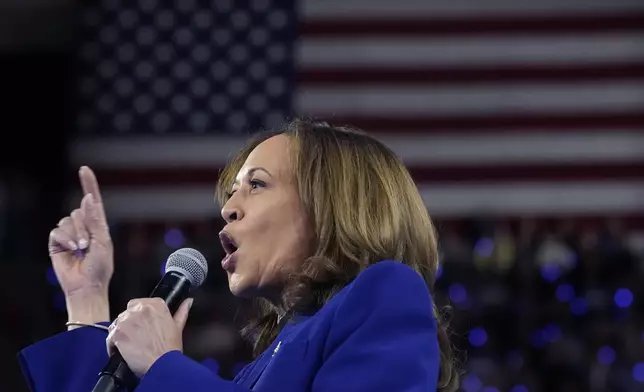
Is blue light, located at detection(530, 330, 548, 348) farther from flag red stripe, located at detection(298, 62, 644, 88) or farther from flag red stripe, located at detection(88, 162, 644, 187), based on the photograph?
flag red stripe, located at detection(298, 62, 644, 88)

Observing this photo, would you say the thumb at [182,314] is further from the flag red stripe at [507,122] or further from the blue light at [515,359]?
the flag red stripe at [507,122]

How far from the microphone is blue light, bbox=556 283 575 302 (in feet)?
13.8

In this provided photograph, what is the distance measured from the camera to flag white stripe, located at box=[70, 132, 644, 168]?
6.98 meters

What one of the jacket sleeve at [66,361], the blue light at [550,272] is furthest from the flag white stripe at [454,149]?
the jacket sleeve at [66,361]

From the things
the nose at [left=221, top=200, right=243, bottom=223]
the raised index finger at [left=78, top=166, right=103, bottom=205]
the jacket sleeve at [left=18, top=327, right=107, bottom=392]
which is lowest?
the jacket sleeve at [left=18, top=327, right=107, bottom=392]

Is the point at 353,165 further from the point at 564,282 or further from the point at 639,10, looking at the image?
the point at 639,10

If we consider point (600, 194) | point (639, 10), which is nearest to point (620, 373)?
point (600, 194)

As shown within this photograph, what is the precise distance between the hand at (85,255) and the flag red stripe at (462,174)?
17.0 feet

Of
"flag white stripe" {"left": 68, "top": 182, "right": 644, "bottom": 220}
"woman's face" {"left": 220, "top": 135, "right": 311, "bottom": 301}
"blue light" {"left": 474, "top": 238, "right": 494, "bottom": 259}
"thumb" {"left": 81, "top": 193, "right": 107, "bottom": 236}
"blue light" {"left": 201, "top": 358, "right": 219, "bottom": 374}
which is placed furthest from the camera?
"flag white stripe" {"left": 68, "top": 182, "right": 644, "bottom": 220}

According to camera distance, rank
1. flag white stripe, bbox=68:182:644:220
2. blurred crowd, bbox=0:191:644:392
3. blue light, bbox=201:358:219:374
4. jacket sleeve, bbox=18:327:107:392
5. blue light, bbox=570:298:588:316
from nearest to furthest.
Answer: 1. jacket sleeve, bbox=18:327:107:392
2. blue light, bbox=201:358:219:374
3. blurred crowd, bbox=0:191:644:392
4. blue light, bbox=570:298:588:316
5. flag white stripe, bbox=68:182:644:220

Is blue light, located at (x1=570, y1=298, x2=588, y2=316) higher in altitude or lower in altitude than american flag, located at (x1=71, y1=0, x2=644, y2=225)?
lower

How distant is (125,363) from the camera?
1334 mm

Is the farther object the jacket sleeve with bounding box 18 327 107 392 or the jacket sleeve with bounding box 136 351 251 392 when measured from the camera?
the jacket sleeve with bounding box 18 327 107 392

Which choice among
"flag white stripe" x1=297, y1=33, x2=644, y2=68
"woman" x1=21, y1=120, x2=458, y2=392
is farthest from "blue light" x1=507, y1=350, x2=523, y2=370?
"woman" x1=21, y1=120, x2=458, y2=392
